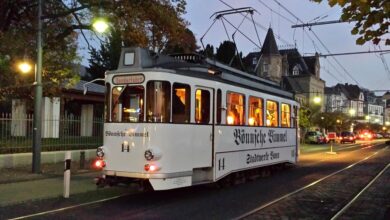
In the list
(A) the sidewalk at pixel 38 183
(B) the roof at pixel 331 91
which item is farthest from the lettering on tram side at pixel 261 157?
(B) the roof at pixel 331 91

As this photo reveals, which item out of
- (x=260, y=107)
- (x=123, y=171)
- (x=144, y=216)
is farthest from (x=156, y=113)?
(x=260, y=107)

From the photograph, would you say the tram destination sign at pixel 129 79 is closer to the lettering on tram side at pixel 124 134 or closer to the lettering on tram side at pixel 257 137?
the lettering on tram side at pixel 124 134

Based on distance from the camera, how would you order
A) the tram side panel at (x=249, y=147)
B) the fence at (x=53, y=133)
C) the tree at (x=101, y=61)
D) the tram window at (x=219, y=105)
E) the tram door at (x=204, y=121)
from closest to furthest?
the tram door at (x=204, y=121) → the tram window at (x=219, y=105) → the tram side panel at (x=249, y=147) → the fence at (x=53, y=133) → the tree at (x=101, y=61)

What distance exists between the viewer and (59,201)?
38.9 feet

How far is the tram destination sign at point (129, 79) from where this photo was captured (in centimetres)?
1170

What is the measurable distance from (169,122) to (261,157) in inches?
219

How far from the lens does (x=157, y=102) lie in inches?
454

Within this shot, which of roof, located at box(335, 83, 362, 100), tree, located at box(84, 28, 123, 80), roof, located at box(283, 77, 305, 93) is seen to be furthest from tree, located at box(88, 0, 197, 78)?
roof, located at box(335, 83, 362, 100)

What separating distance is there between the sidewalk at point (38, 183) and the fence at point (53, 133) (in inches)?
42.9

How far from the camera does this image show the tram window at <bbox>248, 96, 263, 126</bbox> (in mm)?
15299

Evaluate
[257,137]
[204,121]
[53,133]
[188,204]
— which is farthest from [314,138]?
[188,204]

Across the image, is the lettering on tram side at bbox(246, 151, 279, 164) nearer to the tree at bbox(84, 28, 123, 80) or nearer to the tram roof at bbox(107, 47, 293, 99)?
the tram roof at bbox(107, 47, 293, 99)

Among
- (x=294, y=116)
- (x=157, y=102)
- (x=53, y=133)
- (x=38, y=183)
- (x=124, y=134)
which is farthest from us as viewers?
(x=53, y=133)

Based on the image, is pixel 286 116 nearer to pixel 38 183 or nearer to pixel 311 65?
pixel 38 183
